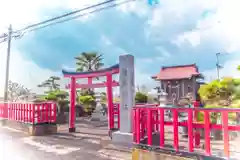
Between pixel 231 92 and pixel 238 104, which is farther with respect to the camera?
pixel 231 92

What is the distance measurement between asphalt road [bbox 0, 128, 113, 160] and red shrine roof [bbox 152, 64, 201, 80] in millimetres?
16712

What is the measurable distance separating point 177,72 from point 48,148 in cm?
2041

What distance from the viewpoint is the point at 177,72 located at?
79.4 ft

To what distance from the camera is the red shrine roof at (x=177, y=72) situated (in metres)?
22.2

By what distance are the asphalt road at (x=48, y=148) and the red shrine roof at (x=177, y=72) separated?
16712 millimetres

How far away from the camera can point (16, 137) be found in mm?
8344

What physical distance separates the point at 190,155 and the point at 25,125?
8.10 metres

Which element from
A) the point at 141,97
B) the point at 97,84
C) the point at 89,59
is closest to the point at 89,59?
the point at 89,59

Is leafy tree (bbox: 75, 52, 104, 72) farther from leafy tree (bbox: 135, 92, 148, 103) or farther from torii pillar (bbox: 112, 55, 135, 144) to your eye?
torii pillar (bbox: 112, 55, 135, 144)

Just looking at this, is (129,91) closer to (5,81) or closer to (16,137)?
(16,137)

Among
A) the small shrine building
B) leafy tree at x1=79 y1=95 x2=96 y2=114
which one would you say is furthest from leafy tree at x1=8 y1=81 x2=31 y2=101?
the small shrine building

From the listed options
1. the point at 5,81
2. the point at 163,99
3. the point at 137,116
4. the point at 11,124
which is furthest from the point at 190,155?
the point at 5,81

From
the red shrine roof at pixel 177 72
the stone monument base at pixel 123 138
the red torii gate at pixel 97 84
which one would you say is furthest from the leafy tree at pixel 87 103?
the stone monument base at pixel 123 138

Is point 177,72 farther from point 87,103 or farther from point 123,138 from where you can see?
point 123,138
